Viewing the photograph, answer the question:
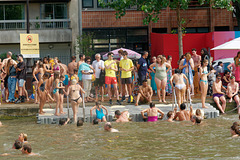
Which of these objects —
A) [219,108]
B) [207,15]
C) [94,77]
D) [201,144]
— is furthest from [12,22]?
[201,144]

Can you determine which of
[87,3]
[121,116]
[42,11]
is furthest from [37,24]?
[121,116]

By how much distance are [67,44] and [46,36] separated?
1.90 m

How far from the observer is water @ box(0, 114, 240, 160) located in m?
13.9

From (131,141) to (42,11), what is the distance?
88.2 ft

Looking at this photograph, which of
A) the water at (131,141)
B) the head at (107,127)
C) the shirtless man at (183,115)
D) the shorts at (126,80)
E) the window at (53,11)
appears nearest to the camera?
the water at (131,141)

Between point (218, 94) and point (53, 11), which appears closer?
point (218, 94)

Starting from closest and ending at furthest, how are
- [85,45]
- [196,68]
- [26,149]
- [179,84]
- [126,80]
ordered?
[26,149], [179,84], [126,80], [196,68], [85,45]

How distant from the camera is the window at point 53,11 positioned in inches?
1612

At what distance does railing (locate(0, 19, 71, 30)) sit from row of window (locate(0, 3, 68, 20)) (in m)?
0.43

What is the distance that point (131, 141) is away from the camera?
626 inches

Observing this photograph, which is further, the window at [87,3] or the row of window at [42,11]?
the row of window at [42,11]

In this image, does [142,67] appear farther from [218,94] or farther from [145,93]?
[218,94]

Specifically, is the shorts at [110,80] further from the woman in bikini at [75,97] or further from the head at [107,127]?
the head at [107,127]

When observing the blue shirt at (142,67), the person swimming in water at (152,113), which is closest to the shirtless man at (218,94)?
the blue shirt at (142,67)
